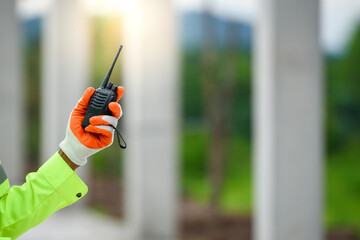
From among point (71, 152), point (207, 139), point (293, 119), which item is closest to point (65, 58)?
point (293, 119)

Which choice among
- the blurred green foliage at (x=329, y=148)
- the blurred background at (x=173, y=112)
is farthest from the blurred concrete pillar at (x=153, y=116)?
the blurred green foliage at (x=329, y=148)

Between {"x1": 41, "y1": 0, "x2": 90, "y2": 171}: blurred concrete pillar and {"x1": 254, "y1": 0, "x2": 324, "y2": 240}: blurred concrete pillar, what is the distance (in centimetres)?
510

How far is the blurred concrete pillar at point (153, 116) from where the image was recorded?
7199 millimetres

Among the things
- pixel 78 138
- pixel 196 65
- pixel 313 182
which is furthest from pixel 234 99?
pixel 78 138

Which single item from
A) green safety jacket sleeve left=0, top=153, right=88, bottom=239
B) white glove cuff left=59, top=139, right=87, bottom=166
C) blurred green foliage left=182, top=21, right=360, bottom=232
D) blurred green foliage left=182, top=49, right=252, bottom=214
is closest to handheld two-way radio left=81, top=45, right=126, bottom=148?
white glove cuff left=59, top=139, right=87, bottom=166

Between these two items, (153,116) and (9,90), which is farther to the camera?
(9,90)

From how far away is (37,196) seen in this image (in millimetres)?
2307

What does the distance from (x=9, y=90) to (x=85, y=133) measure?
8096mm

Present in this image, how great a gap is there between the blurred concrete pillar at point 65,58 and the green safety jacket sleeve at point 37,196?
6.92 meters

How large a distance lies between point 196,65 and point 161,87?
10021 mm

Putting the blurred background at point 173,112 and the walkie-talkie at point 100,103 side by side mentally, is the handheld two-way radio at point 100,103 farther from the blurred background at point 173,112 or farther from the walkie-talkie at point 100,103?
the blurred background at point 173,112

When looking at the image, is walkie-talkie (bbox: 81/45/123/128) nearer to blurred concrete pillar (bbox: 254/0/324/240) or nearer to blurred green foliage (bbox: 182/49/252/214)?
blurred concrete pillar (bbox: 254/0/324/240)

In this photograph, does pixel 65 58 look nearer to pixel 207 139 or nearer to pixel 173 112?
pixel 173 112

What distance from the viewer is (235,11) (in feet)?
46.4
